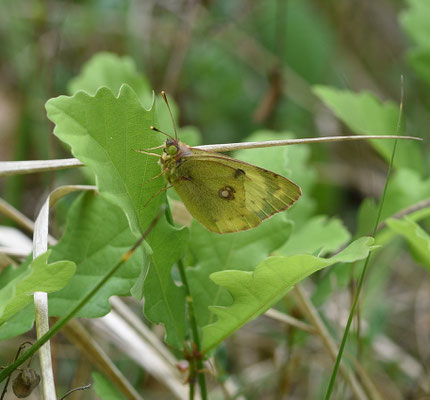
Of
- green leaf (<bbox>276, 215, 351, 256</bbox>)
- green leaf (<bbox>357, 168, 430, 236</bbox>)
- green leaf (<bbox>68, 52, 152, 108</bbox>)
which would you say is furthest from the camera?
green leaf (<bbox>68, 52, 152, 108</bbox>)

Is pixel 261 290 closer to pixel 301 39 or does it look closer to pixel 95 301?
pixel 95 301

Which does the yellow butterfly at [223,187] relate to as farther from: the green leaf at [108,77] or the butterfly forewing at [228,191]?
the green leaf at [108,77]

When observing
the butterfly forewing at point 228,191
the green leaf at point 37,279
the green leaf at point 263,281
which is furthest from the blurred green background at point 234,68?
the green leaf at point 37,279

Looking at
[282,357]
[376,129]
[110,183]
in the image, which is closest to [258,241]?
[110,183]

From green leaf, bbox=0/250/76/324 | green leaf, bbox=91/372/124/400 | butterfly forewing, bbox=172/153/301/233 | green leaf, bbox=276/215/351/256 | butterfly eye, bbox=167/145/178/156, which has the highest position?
butterfly eye, bbox=167/145/178/156

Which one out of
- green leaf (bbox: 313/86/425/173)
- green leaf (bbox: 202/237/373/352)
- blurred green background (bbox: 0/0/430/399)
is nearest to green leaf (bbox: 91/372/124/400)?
green leaf (bbox: 202/237/373/352)

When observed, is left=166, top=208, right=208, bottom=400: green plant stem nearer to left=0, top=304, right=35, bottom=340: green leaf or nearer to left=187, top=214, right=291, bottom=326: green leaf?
left=187, top=214, right=291, bottom=326: green leaf

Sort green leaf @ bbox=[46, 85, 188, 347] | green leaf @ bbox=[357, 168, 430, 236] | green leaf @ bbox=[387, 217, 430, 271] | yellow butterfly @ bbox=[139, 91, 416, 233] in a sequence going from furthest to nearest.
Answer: green leaf @ bbox=[357, 168, 430, 236] → yellow butterfly @ bbox=[139, 91, 416, 233] → green leaf @ bbox=[387, 217, 430, 271] → green leaf @ bbox=[46, 85, 188, 347]
